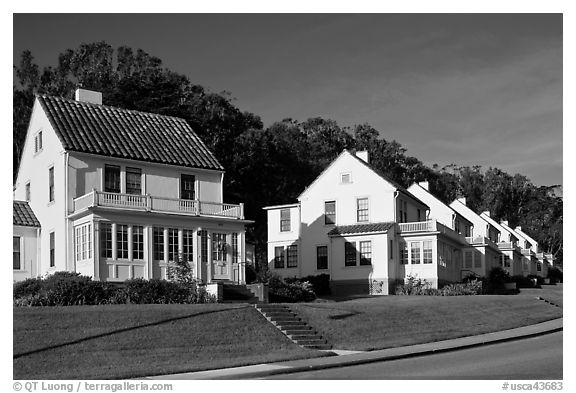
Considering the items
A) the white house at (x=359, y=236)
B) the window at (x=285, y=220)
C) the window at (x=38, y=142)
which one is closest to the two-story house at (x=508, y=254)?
the white house at (x=359, y=236)

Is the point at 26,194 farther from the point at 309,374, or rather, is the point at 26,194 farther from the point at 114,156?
the point at 309,374

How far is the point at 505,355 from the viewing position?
81.0 ft

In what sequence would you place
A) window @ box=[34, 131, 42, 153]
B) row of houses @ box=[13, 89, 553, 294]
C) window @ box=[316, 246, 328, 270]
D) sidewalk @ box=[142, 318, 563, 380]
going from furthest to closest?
window @ box=[316, 246, 328, 270]
window @ box=[34, 131, 42, 153]
row of houses @ box=[13, 89, 553, 294]
sidewalk @ box=[142, 318, 563, 380]

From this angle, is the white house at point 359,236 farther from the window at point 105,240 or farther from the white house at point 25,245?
the white house at point 25,245

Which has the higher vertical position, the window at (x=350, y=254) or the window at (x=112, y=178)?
the window at (x=112, y=178)

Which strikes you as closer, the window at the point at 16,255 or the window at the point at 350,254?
the window at the point at 16,255

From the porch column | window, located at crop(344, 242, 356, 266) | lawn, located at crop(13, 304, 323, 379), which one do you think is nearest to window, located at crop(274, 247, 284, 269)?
window, located at crop(344, 242, 356, 266)

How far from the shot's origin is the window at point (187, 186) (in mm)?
40469

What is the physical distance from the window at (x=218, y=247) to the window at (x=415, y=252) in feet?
55.0

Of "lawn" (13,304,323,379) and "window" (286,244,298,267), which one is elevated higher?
"window" (286,244,298,267)

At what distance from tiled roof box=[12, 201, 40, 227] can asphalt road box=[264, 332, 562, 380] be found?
21132 millimetres

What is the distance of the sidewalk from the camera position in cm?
2162

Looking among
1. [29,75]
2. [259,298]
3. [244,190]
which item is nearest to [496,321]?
[259,298]

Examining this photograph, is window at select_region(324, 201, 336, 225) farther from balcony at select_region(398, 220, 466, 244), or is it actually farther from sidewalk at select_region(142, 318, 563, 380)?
sidewalk at select_region(142, 318, 563, 380)
